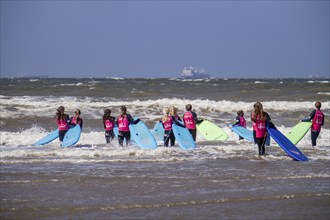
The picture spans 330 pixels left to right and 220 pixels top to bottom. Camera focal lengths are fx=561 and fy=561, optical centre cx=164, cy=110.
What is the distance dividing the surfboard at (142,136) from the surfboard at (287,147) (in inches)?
115

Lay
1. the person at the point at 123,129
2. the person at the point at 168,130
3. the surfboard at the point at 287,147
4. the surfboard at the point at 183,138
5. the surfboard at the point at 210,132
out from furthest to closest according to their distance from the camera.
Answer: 1. the surfboard at the point at 210,132
2. the person at the point at 123,129
3. the person at the point at 168,130
4. the surfboard at the point at 183,138
5. the surfboard at the point at 287,147

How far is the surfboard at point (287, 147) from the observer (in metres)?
12.0

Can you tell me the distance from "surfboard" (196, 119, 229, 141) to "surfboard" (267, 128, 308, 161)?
369 centimetres

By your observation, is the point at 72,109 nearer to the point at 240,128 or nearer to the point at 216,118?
the point at 216,118

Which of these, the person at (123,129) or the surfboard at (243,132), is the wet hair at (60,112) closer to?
the person at (123,129)

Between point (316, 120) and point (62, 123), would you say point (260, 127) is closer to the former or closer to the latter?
point (316, 120)

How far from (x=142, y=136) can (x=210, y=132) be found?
286 centimetres

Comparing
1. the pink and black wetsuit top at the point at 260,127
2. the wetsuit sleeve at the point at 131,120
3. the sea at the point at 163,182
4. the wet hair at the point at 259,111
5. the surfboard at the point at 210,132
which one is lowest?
the sea at the point at 163,182

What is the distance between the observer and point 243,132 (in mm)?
15922

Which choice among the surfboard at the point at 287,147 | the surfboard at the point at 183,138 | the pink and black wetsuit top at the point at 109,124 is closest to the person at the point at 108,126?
the pink and black wetsuit top at the point at 109,124

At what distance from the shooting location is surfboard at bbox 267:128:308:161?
39.5 ft

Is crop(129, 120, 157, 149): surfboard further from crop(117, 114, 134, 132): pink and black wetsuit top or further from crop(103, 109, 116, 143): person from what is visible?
crop(103, 109, 116, 143): person

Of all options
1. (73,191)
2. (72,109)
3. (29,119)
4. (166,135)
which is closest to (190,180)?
(73,191)

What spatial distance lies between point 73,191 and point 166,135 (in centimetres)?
613
